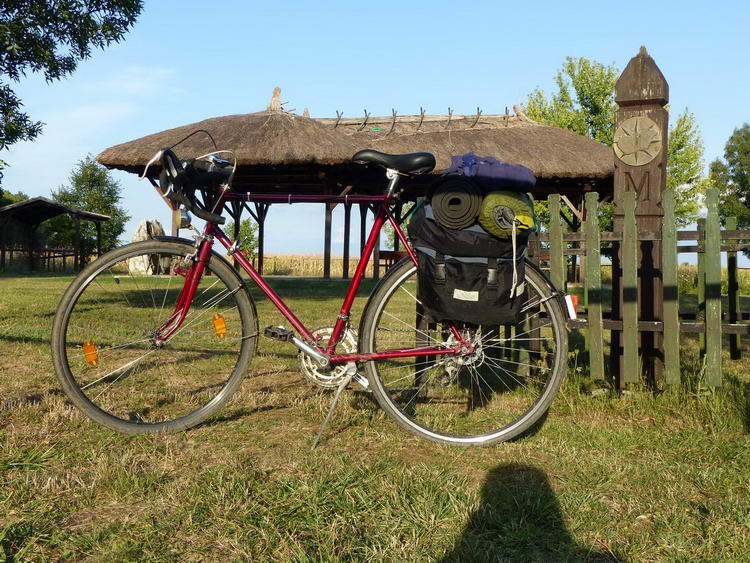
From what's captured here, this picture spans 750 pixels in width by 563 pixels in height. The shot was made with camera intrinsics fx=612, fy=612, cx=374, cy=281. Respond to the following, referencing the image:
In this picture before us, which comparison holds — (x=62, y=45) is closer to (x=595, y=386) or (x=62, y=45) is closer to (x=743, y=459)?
(x=595, y=386)

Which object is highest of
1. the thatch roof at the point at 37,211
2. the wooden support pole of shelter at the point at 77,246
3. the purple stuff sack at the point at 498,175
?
the thatch roof at the point at 37,211

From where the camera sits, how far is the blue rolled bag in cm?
284

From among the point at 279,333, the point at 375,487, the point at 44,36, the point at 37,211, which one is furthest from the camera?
the point at 37,211

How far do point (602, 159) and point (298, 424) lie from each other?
1764 centimetres

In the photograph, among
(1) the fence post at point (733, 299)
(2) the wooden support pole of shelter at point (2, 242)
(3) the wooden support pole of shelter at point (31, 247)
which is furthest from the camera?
(3) the wooden support pole of shelter at point (31, 247)

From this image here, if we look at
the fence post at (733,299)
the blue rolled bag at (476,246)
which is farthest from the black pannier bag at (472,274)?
the fence post at (733,299)

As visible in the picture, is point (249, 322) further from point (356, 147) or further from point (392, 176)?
point (356, 147)

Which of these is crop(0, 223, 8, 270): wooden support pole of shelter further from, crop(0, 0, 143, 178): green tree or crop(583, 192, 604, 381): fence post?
crop(583, 192, 604, 381): fence post

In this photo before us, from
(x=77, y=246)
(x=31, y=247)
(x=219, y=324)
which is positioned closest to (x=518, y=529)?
(x=219, y=324)

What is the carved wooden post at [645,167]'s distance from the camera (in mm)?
4016

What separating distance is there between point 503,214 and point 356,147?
15218 mm

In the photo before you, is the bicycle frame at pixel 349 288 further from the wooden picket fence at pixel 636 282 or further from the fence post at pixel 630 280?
the fence post at pixel 630 280

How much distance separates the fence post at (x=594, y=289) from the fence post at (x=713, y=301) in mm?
585

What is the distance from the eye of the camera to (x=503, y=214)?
2805mm
